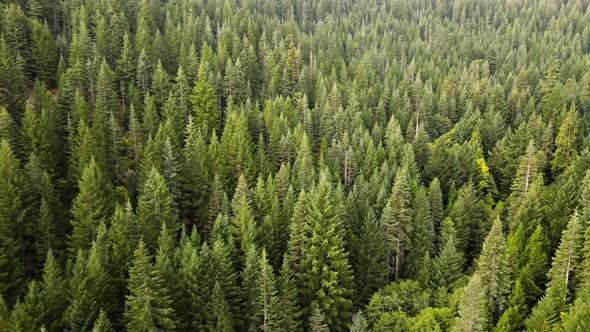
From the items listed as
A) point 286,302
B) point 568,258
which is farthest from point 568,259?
point 286,302

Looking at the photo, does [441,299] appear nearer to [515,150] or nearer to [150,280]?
[150,280]

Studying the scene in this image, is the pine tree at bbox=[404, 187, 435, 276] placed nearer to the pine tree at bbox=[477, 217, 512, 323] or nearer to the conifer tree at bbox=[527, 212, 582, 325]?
the pine tree at bbox=[477, 217, 512, 323]

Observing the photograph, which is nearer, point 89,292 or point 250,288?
point 89,292

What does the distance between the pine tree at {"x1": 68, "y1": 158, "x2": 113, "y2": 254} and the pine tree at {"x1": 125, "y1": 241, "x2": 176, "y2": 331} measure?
1139 cm

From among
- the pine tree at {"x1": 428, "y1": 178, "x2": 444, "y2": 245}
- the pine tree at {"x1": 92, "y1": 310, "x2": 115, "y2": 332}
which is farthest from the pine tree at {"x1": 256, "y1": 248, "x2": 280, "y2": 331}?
the pine tree at {"x1": 428, "y1": 178, "x2": 444, "y2": 245}

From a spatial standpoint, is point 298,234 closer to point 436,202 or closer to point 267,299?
point 267,299

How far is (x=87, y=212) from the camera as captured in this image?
1960 inches

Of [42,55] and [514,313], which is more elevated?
[42,55]

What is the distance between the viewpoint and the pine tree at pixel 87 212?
48.6 meters

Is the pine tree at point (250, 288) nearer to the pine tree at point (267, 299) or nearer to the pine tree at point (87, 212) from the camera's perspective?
the pine tree at point (267, 299)

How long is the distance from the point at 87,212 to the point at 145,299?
51.4 ft

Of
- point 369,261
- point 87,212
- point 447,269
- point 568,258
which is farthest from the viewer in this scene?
point 369,261

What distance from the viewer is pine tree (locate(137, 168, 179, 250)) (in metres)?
50.5

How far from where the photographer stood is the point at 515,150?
7331 centimetres
